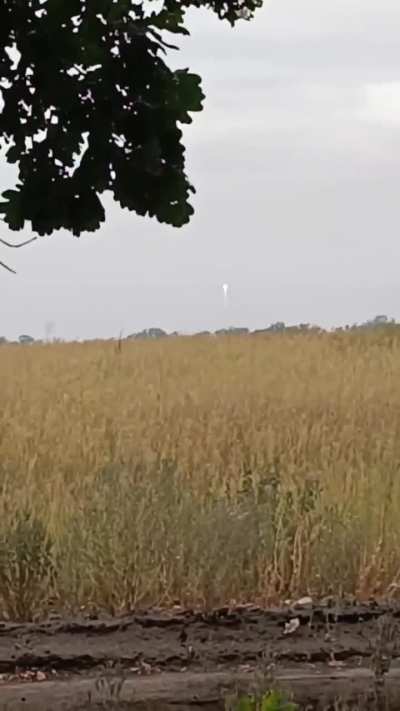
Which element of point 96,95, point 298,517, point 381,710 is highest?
point 96,95

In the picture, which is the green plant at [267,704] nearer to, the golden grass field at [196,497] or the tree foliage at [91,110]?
the tree foliage at [91,110]

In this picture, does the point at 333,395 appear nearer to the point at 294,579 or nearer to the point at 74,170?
the point at 294,579

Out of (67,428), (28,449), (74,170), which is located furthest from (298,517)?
(67,428)

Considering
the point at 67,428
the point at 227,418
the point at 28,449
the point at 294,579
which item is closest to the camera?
the point at 294,579

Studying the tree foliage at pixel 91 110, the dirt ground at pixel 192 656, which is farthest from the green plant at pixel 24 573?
the tree foliage at pixel 91 110

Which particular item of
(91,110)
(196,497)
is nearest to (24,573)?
(196,497)

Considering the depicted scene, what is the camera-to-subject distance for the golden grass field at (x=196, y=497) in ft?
13.5

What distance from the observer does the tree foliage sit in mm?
2701

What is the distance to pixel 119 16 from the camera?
271 centimetres


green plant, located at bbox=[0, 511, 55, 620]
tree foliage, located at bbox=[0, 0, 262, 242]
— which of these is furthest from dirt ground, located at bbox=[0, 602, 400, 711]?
tree foliage, located at bbox=[0, 0, 262, 242]

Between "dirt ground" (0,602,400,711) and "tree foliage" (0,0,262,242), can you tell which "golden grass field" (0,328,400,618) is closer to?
"dirt ground" (0,602,400,711)

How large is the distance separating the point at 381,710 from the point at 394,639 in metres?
0.36

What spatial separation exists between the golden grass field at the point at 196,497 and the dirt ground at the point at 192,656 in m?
0.22

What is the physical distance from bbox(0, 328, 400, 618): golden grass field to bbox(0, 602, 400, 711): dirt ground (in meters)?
0.22
